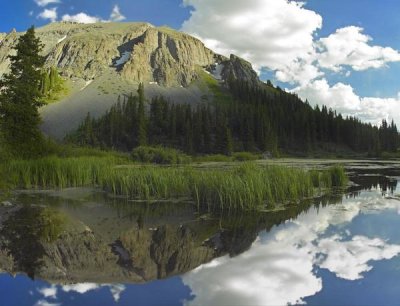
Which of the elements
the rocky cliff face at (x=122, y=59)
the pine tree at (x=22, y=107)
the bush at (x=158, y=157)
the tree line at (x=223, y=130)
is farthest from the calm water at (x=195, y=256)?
the rocky cliff face at (x=122, y=59)

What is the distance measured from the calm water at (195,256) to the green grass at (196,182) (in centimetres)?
154

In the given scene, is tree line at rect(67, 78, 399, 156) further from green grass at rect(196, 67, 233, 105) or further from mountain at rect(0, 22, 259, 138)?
mountain at rect(0, 22, 259, 138)

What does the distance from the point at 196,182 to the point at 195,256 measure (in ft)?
26.0

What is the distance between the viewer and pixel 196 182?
16906mm

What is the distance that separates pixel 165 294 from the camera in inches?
273

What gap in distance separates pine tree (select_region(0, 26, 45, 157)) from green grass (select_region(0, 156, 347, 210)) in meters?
6.59

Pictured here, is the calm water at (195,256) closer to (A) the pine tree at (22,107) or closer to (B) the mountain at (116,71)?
(A) the pine tree at (22,107)

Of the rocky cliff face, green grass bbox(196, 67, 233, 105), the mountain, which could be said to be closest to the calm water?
the mountain

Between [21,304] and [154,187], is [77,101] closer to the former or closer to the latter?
[154,187]

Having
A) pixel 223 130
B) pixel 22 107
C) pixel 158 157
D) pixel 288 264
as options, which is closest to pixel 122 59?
pixel 223 130

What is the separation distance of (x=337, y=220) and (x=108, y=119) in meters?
97.6

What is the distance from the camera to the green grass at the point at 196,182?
50.2 feet

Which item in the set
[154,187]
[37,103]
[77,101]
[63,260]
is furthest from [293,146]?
[63,260]

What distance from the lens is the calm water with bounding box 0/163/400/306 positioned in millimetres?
6965
